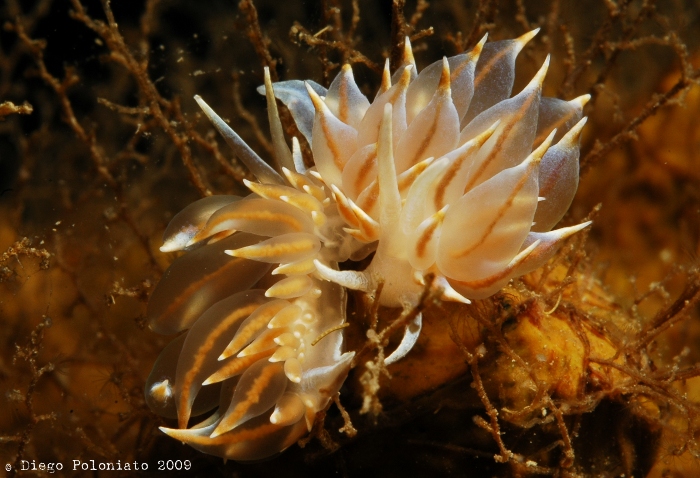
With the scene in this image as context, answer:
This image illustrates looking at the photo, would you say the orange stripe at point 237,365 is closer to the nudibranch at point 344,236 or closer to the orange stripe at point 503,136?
the nudibranch at point 344,236

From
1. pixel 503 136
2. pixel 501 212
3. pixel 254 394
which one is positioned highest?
pixel 503 136

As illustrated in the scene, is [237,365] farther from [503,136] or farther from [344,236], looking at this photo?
[503,136]

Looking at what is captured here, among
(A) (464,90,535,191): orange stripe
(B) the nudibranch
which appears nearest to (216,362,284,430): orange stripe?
(B) the nudibranch

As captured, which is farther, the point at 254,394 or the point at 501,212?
the point at 254,394

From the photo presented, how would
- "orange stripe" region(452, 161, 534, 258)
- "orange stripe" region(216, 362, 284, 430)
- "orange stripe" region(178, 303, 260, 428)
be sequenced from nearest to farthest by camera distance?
1. "orange stripe" region(452, 161, 534, 258)
2. "orange stripe" region(216, 362, 284, 430)
3. "orange stripe" region(178, 303, 260, 428)

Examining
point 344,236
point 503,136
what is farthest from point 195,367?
point 503,136

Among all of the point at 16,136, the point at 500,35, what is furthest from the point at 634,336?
the point at 16,136

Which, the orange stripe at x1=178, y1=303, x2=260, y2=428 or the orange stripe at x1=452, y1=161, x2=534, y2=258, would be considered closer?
the orange stripe at x1=452, y1=161, x2=534, y2=258

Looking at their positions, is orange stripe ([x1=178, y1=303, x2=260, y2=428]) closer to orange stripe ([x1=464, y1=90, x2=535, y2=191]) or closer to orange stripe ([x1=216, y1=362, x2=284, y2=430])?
orange stripe ([x1=216, y1=362, x2=284, y2=430])

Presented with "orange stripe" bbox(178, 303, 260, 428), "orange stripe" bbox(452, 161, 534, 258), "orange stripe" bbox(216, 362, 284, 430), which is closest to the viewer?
"orange stripe" bbox(452, 161, 534, 258)
